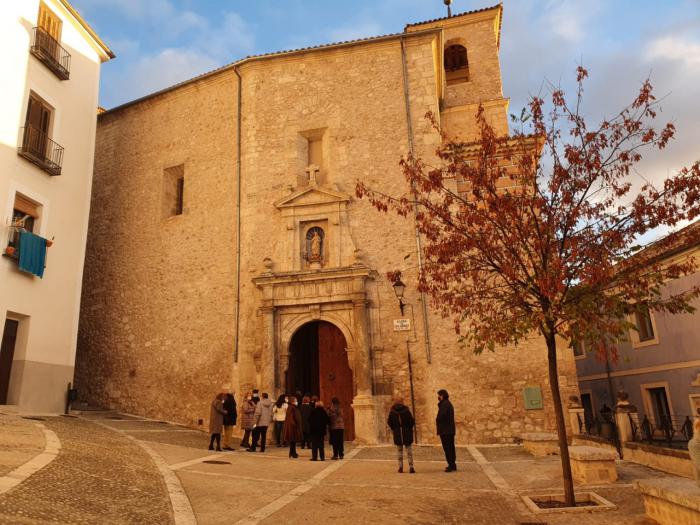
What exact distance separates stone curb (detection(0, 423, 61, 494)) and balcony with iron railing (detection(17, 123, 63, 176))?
7.53m

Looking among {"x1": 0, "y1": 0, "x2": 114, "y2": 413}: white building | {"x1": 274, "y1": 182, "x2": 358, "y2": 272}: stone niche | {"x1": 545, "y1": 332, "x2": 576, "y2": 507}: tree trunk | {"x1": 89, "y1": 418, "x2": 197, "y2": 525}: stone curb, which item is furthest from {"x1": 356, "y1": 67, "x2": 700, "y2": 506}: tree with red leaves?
{"x1": 0, "y1": 0, "x2": 114, "y2": 413}: white building

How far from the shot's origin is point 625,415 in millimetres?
9500

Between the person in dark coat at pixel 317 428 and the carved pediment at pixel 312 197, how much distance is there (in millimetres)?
5961

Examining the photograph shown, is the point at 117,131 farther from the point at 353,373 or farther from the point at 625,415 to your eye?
the point at 625,415

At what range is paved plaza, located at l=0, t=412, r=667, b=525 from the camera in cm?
516

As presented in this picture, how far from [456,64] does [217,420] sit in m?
14.9

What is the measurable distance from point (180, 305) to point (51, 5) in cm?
869

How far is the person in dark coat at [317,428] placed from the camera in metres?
10.1

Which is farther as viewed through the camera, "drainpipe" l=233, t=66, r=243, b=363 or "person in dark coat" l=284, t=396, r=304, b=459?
"drainpipe" l=233, t=66, r=243, b=363

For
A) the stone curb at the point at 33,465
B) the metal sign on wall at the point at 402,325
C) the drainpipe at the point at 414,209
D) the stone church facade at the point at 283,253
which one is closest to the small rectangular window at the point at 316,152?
the stone church facade at the point at 283,253

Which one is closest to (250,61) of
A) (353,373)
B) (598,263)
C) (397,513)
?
(353,373)

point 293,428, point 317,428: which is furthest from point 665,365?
point 293,428

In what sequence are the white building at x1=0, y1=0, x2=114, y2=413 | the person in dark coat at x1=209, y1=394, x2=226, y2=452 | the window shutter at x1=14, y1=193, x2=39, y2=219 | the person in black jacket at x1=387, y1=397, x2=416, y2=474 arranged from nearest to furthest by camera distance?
the person in black jacket at x1=387, y1=397, x2=416, y2=474 < the person in dark coat at x1=209, y1=394, x2=226, y2=452 < the white building at x1=0, y1=0, x2=114, y2=413 < the window shutter at x1=14, y1=193, x2=39, y2=219

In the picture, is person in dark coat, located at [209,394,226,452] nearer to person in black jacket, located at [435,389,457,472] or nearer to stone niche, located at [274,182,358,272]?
stone niche, located at [274,182,358,272]
